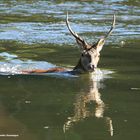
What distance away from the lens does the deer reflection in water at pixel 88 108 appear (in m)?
8.09

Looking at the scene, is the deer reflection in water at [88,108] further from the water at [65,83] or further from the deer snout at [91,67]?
the deer snout at [91,67]

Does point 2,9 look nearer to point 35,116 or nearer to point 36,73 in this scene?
point 36,73

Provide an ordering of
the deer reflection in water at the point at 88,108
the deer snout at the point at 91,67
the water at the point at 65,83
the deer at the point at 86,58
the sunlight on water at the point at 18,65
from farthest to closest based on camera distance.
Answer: the sunlight on water at the point at 18,65
the deer at the point at 86,58
the deer snout at the point at 91,67
the deer reflection in water at the point at 88,108
the water at the point at 65,83

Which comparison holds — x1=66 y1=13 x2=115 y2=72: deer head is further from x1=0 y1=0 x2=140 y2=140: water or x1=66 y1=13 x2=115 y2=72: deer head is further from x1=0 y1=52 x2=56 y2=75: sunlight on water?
x1=0 y1=52 x2=56 y2=75: sunlight on water

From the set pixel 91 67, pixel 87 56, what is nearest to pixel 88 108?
pixel 91 67

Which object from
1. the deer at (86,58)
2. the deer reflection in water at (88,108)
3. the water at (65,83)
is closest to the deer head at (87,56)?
the deer at (86,58)

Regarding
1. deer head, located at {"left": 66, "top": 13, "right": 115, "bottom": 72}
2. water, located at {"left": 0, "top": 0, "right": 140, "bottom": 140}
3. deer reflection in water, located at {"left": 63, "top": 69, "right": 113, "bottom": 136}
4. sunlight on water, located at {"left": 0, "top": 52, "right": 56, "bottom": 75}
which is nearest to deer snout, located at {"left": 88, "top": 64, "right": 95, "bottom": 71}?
deer head, located at {"left": 66, "top": 13, "right": 115, "bottom": 72}

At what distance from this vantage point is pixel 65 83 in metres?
11.5

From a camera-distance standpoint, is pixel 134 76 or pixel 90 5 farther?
pixel 90 5

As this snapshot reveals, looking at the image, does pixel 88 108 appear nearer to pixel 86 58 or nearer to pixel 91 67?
pixel 91 67

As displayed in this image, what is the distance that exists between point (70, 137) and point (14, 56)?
823 centimetres

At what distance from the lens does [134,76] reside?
12.2 metres

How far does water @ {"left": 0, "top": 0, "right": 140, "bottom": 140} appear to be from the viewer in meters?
7.78

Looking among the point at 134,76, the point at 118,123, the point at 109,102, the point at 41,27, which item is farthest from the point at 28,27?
the point at 118,123
